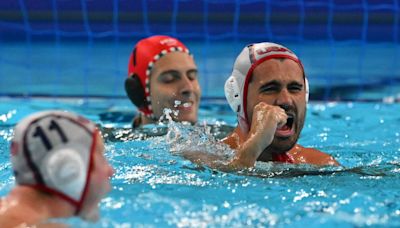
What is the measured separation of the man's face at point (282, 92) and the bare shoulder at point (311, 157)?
1.03ft

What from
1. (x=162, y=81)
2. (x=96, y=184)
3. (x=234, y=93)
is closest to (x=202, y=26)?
(x=162, y=81)

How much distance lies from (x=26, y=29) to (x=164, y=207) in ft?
23.0

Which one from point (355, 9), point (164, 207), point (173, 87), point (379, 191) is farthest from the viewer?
point (355, 9)

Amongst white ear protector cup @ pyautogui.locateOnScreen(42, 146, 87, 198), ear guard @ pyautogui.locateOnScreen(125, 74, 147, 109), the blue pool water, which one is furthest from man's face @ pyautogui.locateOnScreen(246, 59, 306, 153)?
ear guard @ pyautogui.locateOnScreen(125, 74, 147, 109)

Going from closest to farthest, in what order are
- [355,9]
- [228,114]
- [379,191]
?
[379,191] < [228,114] < [355,9]

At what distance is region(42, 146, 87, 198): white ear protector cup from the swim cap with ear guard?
2.62 metres

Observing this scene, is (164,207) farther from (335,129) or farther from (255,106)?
(335,129)

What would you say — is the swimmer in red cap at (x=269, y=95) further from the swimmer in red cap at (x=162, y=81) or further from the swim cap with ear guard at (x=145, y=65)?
the swim cap with ear guard at (x=145, y=65)

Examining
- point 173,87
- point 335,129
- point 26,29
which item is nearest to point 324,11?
point 26,29

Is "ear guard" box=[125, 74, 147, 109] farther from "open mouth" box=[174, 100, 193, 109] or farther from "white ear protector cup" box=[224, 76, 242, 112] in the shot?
"white ear protector cup" box=[224, 76, 242, 112]

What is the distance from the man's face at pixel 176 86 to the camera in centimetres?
451

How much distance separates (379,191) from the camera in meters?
3.07

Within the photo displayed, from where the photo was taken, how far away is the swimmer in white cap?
2059 millimetres

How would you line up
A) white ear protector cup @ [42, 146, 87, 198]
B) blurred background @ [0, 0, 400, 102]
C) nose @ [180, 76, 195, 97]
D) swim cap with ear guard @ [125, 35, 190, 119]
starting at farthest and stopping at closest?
blurred background @ [0, 0, 400, 102] → swim cap with ear guard @ [125, 35, 190, 119] → nose @ [180, 76, 195, 97] → white ear protector cup @ [42, 146, 87, 198]
